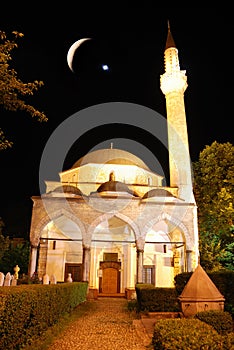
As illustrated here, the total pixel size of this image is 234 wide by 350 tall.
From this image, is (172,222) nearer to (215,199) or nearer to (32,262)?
(215,199)

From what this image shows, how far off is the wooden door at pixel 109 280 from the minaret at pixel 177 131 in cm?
626

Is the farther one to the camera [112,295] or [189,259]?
[112,295]

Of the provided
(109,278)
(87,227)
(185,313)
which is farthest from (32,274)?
(185,313)

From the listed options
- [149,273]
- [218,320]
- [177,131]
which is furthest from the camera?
[177,131]

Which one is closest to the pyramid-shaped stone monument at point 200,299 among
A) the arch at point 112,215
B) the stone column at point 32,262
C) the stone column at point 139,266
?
the stone column at point 139,266

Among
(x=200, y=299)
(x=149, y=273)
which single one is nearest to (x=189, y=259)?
(x=149, y=273)

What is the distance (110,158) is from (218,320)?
1746cm

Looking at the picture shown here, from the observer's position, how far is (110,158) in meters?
22.2

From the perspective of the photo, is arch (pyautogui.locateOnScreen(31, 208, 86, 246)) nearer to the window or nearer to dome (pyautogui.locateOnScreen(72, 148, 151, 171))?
the window

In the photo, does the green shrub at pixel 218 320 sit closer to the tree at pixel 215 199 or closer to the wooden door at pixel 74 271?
the tree at pixel 215 199

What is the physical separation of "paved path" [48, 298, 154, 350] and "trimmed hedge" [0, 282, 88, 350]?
1.60ft

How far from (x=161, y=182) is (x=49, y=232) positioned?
359 inches

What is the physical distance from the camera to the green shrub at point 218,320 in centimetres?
524

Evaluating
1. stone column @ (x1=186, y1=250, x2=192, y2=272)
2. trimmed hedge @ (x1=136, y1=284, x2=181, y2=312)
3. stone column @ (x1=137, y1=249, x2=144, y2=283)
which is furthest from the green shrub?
stone column @ (x1=186, y1=250, x2=192, y2=272)
